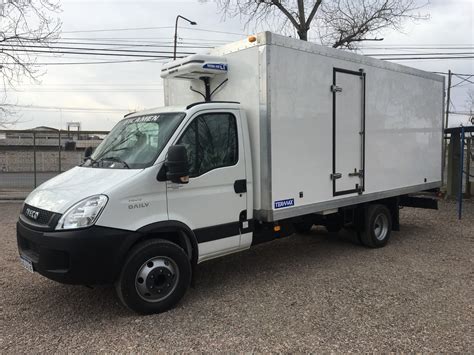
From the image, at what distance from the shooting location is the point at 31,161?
13977 millimetres

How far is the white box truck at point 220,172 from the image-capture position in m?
4.18

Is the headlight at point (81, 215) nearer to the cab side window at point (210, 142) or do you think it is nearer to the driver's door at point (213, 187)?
the driver's door at point (213, 187)

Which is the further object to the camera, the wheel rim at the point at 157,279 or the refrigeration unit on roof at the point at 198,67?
the refrigeration unit on roof at the point at 198,67

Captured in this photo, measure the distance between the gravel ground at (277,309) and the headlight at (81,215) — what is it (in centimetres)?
106

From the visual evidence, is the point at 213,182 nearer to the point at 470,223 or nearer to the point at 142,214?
the point at 142,214

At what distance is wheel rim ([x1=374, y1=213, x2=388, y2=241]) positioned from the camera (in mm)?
7473

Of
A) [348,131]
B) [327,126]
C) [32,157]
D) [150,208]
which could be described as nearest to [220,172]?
[150,208]

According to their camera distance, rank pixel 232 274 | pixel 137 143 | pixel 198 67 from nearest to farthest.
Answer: pixel 137 143 < pixel 198 67 < pixel 232 274

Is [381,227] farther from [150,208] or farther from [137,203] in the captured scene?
[137,203]

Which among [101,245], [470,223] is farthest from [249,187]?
[470,223]

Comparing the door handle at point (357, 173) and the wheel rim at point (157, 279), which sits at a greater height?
the door handle at point (357, 173)

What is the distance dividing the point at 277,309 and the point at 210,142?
202cm

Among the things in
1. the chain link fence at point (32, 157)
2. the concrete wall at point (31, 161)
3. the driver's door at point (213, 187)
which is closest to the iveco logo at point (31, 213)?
the driver's door at point (213, 187)

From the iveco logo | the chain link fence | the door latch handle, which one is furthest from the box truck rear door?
the chain link fence
